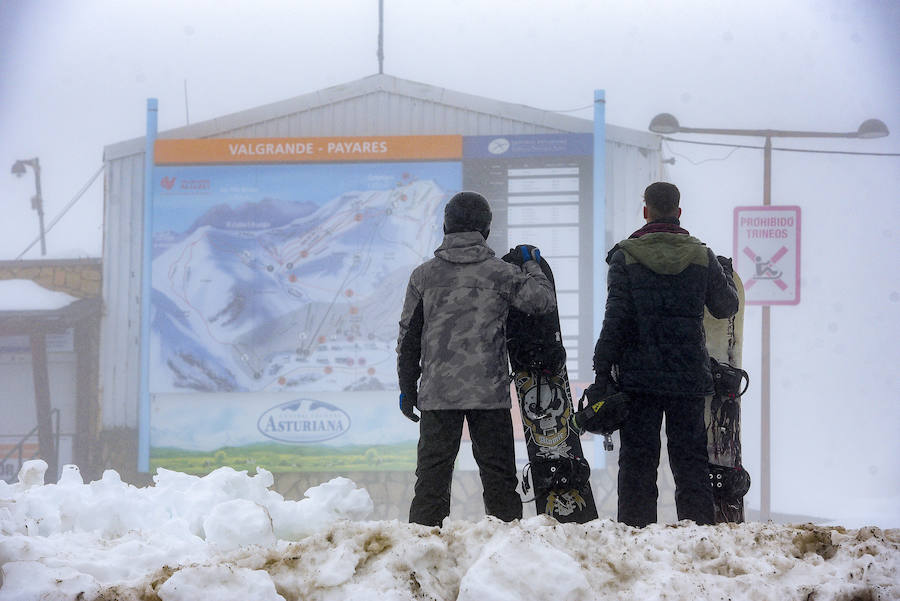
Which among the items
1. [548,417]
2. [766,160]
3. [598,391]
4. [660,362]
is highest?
[766,160]

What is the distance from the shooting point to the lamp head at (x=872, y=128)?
7527 millimetres

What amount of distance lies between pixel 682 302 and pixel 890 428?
9.13 m

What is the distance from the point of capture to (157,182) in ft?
23.9

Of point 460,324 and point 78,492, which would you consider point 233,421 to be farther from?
point 460,324

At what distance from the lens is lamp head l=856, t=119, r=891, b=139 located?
753 cm

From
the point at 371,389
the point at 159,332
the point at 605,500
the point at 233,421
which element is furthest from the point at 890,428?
the point at 159,332

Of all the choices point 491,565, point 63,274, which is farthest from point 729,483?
point 63,274

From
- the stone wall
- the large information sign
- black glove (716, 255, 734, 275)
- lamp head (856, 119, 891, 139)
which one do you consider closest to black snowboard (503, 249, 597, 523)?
black glove (716, 255, 734, 275)

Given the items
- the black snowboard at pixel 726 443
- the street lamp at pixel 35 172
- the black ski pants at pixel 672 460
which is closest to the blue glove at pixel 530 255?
the black ski pants at pixel 672 460

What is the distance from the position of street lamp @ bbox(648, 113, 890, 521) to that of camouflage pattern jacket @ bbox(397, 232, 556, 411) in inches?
188

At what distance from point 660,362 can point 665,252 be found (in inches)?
16.1

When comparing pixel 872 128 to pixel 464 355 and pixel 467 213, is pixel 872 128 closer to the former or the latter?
pixel 467 213

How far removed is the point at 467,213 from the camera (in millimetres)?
2893

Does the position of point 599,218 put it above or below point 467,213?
above
